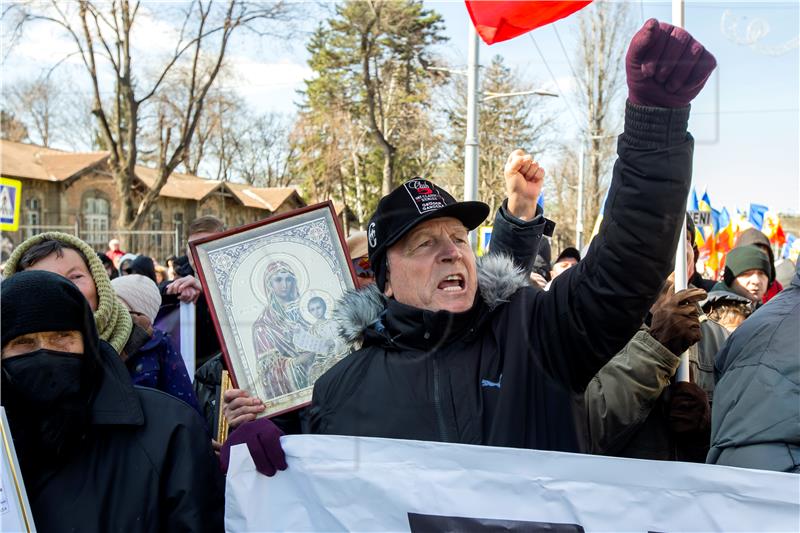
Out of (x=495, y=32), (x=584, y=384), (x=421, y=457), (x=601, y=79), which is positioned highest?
(x=601, y=79)

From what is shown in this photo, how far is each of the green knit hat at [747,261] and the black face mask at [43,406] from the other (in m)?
4.20

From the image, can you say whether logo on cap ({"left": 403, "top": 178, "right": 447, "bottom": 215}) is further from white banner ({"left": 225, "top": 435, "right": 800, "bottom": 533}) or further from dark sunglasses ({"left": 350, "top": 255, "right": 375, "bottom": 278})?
dark sunglasses ({"left": 350, "top": 255, "right": 375, "bottom": 278})

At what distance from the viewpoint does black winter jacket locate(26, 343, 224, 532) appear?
1897mm

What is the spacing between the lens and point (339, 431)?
6.58ft

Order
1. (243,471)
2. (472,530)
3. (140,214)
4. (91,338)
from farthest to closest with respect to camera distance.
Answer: (140,214) → (91,338) → (243,471) → (472,530)

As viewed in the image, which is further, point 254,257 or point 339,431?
point 254,257

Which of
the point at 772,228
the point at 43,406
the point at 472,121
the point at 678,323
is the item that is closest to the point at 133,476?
the point at 43,406

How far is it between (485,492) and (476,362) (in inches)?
12.7

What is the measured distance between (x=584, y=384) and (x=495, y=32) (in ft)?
3.70

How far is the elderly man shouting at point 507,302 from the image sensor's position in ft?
5.22

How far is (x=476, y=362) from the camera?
1.92m

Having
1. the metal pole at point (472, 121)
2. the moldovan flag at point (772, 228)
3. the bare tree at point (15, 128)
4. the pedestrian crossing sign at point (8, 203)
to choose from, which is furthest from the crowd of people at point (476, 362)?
the bare tree at point (15, 128)

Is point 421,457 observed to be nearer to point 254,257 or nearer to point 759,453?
point 759,453

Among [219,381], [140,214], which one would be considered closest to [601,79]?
[140,214]
